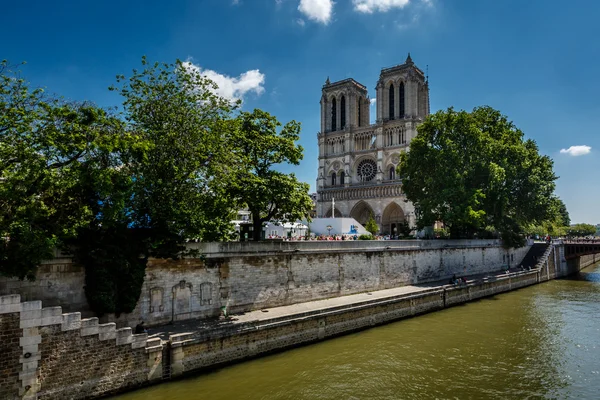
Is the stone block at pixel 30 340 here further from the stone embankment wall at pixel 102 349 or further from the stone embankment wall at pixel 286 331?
the stone embankment wall at pixel 286 331

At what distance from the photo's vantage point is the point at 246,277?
20078 millimetres

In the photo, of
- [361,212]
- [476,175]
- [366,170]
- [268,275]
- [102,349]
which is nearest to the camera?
[102,349]

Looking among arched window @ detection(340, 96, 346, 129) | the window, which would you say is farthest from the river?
the window

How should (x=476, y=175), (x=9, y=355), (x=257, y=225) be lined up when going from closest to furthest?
(x=9, y=355) < (x=257, y=225) < (x=476, y=175)

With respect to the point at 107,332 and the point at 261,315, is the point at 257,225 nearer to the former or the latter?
the point at 261,315

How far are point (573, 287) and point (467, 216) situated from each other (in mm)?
12811

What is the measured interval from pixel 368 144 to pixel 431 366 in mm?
53999

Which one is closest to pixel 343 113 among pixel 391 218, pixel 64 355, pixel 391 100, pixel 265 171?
pixel 391 100

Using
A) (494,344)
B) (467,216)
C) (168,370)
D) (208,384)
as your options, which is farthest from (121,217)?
(467,216)

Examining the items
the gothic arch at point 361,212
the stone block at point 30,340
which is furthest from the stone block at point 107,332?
the gothic arch at point 361,212

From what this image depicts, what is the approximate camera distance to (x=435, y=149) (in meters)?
37.4

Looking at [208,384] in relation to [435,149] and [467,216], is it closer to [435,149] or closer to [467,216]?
[467,216]

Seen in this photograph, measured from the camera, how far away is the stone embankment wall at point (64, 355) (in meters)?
11.8

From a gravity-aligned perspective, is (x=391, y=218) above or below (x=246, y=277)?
above
